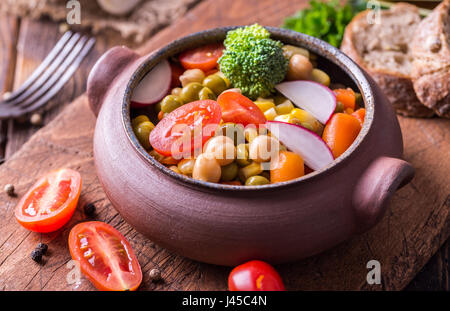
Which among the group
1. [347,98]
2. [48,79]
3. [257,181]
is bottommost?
[48,79]

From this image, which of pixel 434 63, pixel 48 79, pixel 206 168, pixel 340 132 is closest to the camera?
pixel 206 168

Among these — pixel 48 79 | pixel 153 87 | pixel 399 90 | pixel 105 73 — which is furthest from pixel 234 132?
pixel 48 79

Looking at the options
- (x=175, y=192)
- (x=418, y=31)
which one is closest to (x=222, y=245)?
(x=175, y=192)

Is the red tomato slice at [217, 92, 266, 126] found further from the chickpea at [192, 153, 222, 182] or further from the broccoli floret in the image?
the chickpea at [192, 153, 222, 182]

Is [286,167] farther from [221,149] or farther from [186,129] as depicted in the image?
[186,129]

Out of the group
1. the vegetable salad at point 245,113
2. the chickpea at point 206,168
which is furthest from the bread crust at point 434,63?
the chickpea at point 206,168

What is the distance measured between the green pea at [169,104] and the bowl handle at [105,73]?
37cm

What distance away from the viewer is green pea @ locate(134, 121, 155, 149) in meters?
2.45

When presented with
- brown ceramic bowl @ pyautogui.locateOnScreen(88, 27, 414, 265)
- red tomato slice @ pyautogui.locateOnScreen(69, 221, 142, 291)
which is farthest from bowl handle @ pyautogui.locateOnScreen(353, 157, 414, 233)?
red tomato slice @ pyautogui.locateOnScreen(69, 221, 142, 291)

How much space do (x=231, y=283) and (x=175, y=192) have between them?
468 millimetres

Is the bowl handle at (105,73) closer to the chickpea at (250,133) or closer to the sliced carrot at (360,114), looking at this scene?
the chickpea at (250,133)

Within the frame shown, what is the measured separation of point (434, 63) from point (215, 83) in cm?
136

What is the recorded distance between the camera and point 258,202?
81.0 inches

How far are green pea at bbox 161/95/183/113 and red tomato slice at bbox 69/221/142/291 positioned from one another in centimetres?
68
